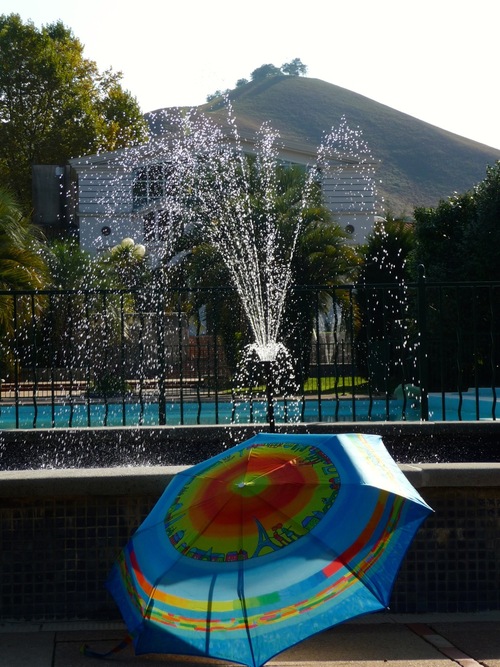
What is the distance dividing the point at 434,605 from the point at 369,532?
1.52m

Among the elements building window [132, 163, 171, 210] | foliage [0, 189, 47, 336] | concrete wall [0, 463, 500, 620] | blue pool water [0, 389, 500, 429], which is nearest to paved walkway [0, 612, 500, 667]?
concrete wall [0, 463, 500, 620]

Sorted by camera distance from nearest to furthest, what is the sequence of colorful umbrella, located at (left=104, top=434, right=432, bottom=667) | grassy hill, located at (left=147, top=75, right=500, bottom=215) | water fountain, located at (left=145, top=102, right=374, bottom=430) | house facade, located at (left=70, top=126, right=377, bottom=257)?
colorful umbrella, located at (left=104, top=434, right=432, bottom=667) < water fountain, located at (left=145, top=102, right=374, bottom=430) < house facade, located at (left=70, top=126, right=377, bottom=257) < grassy hill, located at (left=147, top=75, right=500, bottom=215)

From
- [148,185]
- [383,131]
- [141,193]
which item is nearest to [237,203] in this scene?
[148,185]

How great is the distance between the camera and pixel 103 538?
473cm

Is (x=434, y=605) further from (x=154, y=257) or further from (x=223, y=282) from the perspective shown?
(x=154, y=257)

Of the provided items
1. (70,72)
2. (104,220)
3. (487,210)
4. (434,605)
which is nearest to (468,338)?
(487,210)

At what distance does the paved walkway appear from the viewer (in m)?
4.19

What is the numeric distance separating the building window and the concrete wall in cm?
3229

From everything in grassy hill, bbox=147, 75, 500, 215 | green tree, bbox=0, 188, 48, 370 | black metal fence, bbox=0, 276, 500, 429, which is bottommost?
black metal fence, bbox=0, 276, 500, 429

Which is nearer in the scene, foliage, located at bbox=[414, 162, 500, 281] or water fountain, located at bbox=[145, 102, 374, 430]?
foliage, located at bbox=[414, 162, 500, 281]

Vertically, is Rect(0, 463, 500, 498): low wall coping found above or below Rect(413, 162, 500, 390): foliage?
below

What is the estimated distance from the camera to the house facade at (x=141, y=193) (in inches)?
1483

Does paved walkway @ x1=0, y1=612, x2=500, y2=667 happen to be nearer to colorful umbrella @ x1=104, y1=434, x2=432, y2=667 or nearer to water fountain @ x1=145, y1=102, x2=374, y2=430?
colorful umbrella @ x1=104, y1=434, x2=432, y2=667

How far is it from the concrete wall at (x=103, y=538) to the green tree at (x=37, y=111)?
44305 millimetres
